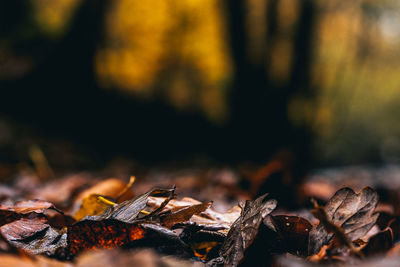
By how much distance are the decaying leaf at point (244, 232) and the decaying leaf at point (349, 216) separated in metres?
0.09

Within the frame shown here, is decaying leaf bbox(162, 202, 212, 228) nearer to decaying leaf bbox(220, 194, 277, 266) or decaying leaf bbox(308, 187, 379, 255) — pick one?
decaying leaf bbox(220, 194, 277, 266)

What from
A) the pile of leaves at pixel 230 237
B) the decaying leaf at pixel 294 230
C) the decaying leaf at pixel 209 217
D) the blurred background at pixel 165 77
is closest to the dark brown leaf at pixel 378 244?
the pile of leaves at pixel 230 237

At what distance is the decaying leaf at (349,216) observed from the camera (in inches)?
22.0

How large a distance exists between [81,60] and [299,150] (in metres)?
3.82

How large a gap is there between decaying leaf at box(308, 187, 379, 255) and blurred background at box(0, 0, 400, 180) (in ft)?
13.0

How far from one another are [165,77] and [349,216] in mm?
7770

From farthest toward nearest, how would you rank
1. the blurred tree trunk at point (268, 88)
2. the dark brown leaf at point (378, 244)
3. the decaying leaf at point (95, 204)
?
the blurred tree trunk at point (268, 88)
the decaying leaf at point (95, 204)
the dark brown leaf at point (378, 244)

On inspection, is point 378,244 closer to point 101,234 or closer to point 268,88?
point 101,234

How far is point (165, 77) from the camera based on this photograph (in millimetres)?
8172

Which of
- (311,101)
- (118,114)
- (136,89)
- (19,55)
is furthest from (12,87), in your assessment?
(311,101)

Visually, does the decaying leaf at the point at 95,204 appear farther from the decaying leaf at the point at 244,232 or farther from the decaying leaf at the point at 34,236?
the decaying leaf at the point at 244,232

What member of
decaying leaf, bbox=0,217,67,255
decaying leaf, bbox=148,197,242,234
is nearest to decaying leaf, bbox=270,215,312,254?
decaying leaf, bbox=148,197,242,234

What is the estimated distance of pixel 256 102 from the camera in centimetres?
542

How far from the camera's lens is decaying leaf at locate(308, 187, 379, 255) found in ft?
1.83
